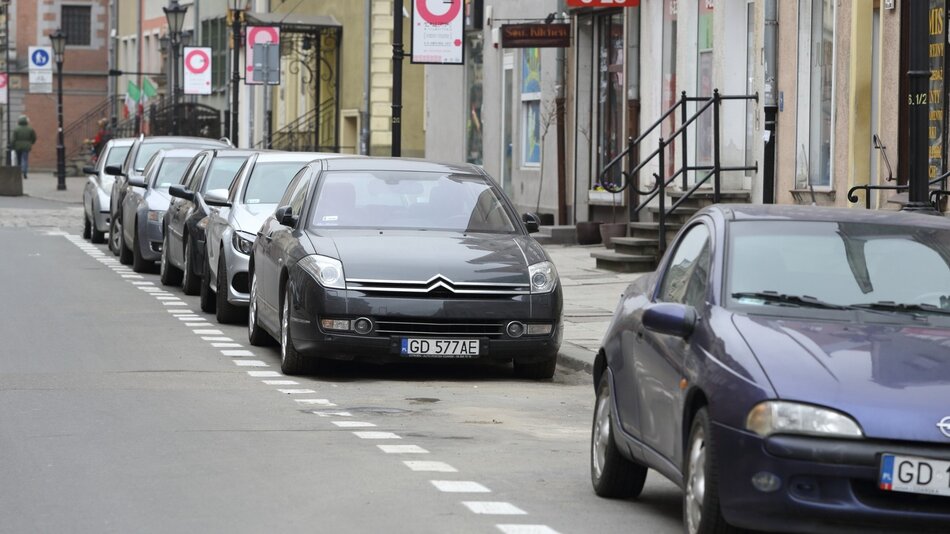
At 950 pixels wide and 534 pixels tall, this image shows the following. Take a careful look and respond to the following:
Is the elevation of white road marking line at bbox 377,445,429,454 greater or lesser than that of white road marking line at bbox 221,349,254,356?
greater

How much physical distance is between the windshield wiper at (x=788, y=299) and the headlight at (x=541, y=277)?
235 inches

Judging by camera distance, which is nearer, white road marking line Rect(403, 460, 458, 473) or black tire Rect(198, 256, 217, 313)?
white road marking line Rect(403, 460, 458, 473)

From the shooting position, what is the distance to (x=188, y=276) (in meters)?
22.0

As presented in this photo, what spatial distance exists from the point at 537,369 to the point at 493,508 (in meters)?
5.78

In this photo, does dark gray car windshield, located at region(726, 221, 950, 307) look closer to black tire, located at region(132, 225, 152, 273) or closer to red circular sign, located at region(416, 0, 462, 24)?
red circular sign, located at region(416, 0, 462, 24)

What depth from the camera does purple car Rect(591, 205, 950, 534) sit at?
22.8ft

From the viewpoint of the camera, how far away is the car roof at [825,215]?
28.1 ft

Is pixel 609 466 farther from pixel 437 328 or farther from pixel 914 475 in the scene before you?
pixel 437 328

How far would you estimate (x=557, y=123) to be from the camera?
3108 cm

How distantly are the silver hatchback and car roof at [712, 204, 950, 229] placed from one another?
30.2ft

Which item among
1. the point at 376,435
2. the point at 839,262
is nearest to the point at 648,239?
the point at 376,435

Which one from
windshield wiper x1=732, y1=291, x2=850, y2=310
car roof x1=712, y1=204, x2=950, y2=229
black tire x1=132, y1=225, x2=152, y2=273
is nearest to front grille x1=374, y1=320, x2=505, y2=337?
car roof x1=712, y1=204, x2=950, y2=229

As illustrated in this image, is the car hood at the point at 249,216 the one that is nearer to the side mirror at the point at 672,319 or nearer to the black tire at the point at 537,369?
the black tire at the point at 537,369

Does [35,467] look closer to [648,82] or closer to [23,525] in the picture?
[23,525]
